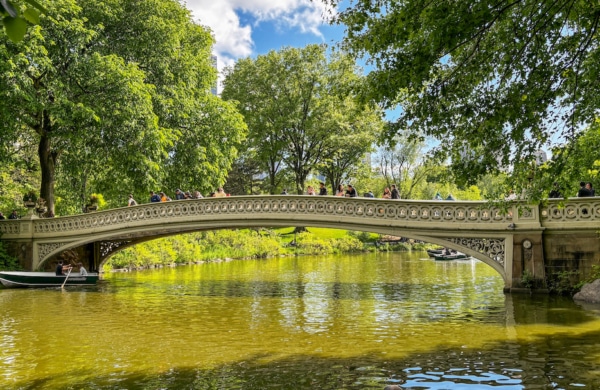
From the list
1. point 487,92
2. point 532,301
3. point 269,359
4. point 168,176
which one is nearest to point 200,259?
point 168,176

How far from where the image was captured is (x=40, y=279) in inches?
763

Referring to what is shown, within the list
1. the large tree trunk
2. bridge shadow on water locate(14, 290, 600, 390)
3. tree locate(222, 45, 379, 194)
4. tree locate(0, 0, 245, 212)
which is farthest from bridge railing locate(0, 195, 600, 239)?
tree locate(222, 45, 379, 194)

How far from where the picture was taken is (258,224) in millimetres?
18766

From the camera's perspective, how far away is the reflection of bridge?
1481cm

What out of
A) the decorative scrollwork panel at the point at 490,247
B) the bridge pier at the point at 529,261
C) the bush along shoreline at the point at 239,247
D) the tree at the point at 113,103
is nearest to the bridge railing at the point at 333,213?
the bridge pier at the point at 529,261

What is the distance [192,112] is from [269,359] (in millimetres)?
20676

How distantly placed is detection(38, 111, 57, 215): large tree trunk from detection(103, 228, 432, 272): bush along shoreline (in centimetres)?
449

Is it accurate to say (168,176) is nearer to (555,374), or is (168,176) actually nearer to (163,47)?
(163,47)

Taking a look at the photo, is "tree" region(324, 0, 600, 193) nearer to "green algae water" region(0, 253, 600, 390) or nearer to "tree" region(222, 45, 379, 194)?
"green algae water" region(0, 253, 600, 390)

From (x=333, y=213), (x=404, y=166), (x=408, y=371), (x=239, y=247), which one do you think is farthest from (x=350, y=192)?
(x=404, y=166)

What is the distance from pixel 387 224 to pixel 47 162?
14.8 metres

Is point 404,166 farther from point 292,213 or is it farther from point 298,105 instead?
point 292,213

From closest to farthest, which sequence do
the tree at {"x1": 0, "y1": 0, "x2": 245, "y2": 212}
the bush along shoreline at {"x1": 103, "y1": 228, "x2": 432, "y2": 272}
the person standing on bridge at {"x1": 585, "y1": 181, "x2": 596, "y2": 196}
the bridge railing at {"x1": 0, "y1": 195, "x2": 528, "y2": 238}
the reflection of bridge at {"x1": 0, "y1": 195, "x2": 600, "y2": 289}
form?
1. the reflection of bridge at {"x1": 0, "y1": 195, "x2": 600, "y2": 289}
2. the person standing on bridge at {"x1": 585, "y1": 181, "x2": 596, "y2": 196}
3. the bridge railing at {"x1": 0, "y1": 195, "x2": 528, "y2": 238}
4. the tree at {"x1": 0, "y1": 0, "x2": 245, "y2": 212}
5. the bush along shoreline at {"x1": 103, "y1": 228, "x2": 432, "y2": 272}

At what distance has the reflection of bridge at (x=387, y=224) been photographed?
14812 mm
